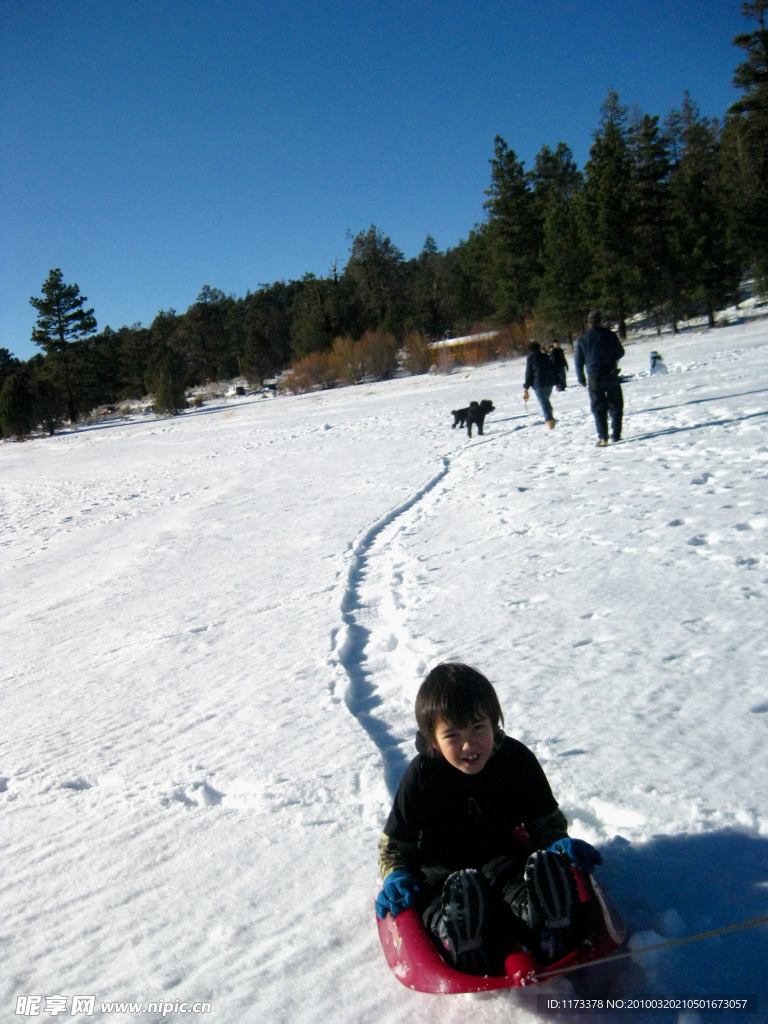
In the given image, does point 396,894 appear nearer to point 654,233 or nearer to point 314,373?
point 654,233

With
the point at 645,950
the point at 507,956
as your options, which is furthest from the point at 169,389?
the point at 645,950

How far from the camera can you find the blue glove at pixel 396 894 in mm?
2084

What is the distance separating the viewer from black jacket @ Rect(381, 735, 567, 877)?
227 cm

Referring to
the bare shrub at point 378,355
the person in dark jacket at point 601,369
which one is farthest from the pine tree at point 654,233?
the person in dark jacket at point 601,369

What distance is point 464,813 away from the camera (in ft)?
7.48

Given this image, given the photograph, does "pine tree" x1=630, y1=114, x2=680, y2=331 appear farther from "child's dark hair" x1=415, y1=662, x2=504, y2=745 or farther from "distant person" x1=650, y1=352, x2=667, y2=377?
"child's dark hair" x1=415, y1=662, x2=504, y2=745

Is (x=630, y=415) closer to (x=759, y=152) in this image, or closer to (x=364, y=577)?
(x=364, y=577)

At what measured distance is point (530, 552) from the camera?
602cm

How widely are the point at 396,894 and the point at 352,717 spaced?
1631mm

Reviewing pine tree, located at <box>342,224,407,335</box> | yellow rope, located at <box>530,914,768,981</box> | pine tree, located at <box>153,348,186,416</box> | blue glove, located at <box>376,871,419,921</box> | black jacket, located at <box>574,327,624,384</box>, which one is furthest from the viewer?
pine tree, located at <box>342,224,407,335</box>

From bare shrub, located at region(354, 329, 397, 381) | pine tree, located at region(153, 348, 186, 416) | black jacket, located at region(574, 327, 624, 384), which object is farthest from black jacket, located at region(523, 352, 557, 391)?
pine tree, located at region(153, 348, 186, 416)

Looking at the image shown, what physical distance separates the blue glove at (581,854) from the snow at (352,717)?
0.23 meters

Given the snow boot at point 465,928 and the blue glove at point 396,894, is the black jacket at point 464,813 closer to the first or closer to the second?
the blue glove at point 396,894

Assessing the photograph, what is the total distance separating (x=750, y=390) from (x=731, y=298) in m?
27.0
